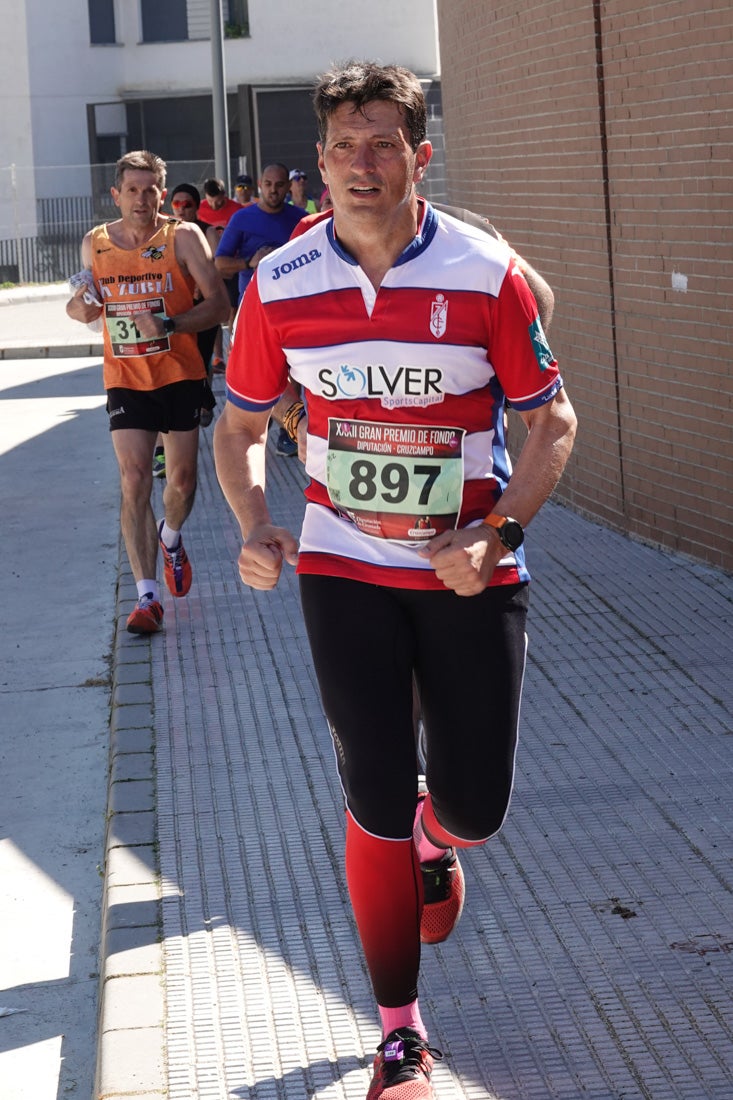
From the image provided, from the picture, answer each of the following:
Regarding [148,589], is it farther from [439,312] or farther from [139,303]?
[439,312]

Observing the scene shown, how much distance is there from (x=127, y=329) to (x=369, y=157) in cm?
457

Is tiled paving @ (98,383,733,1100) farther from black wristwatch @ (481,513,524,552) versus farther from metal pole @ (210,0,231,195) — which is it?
metal pole @ (210,0,231,195)

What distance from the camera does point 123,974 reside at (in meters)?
4.27

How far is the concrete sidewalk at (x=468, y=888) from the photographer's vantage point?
149 inches

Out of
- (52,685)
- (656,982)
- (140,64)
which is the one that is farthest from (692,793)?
(140,64)

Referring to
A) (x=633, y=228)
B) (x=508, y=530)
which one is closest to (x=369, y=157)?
(x=508, y=530)

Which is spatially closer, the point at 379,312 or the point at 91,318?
the point at 379,312

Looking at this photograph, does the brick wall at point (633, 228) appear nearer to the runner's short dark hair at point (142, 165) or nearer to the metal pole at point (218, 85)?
the runner's short dark hair at point (142, 165)

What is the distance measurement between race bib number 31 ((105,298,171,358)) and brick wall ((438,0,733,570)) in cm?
259

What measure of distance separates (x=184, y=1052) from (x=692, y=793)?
2.10 metres

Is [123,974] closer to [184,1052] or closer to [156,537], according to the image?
[184,1052]

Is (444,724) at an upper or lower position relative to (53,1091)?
upper

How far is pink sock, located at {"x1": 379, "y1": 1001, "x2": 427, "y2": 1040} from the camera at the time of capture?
3598 mm

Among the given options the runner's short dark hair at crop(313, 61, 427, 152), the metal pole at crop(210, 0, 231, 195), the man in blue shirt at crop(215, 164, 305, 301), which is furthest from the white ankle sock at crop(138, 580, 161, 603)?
the metal pole at crop(210, 0, 231, 195)
